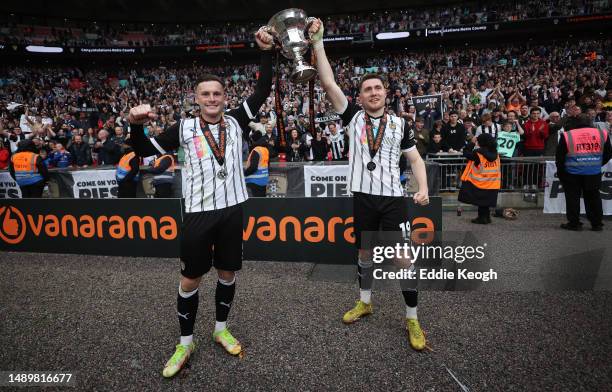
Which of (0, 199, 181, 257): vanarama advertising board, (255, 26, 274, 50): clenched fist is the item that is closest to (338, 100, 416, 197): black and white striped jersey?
(255, 26, 274, 50): clenched fist

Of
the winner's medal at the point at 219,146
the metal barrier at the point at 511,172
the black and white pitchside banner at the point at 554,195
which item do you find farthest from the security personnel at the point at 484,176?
the winner's medal at the point at 219,146

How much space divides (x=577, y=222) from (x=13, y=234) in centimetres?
986

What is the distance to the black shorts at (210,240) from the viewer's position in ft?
8.81

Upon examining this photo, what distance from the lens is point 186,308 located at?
2.86 m

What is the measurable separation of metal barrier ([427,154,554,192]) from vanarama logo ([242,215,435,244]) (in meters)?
3.60

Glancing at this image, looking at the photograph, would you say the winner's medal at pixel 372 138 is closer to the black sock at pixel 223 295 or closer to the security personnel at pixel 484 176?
the black sock at pixel 223 295

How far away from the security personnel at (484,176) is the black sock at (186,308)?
5.93m

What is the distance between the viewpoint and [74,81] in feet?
94.2

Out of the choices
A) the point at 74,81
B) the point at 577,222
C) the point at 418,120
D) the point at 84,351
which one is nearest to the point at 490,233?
the point at 577,222

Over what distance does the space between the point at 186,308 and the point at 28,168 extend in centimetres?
681

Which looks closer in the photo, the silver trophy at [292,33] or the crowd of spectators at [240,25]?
the silver trophy at [292,33]

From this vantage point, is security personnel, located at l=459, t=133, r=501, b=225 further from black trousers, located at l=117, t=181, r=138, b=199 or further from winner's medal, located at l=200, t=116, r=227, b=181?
black trousers, located at l=117, t=181, r=138, b=199

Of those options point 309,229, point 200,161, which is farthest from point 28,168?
point 200,161

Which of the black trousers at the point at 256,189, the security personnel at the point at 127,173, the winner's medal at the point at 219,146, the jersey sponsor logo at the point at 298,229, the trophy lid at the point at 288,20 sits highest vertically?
the trophy lid at the point at 288,20
